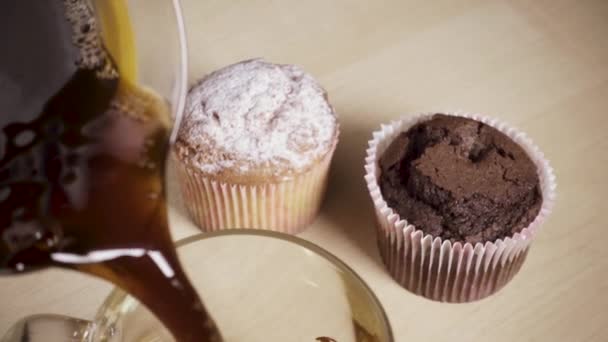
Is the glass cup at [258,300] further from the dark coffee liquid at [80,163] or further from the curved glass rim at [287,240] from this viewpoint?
the dark coffee liquid at [80,163]

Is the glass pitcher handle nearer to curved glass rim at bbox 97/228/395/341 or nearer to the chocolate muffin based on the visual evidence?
curved glass rim at bbox 97/228/395/341

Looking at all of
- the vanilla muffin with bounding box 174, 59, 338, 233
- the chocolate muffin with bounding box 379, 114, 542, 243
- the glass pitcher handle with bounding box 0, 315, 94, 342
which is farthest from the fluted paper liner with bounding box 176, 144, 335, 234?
the glass pitcher handle with bounding box 0, 315, 94, 342

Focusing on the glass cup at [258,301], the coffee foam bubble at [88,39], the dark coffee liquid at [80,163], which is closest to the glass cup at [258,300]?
the glass cup at [258,301]

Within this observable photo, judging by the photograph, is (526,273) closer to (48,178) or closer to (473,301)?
(473,301)

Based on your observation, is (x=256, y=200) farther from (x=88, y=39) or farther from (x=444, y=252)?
(x=88, y=39)

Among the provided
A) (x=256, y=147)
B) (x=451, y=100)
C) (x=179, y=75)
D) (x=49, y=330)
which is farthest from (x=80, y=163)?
(x=451, y=100)

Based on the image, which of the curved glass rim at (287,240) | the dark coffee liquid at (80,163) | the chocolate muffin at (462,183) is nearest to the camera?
the dark coffee liquid at (80,163)

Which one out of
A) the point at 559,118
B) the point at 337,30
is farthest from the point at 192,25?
the point at 559,118
